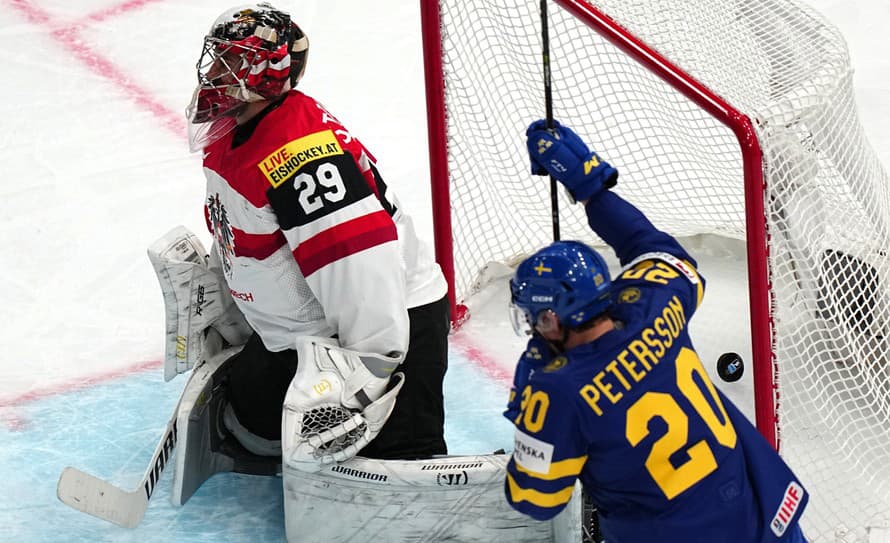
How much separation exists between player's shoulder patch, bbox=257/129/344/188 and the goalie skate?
0.60 metres

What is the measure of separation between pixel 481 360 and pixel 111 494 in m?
1.09

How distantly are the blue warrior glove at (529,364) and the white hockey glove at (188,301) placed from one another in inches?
42.6

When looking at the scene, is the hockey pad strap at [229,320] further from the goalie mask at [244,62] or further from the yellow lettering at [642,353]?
the yellow lettering at [642,353]

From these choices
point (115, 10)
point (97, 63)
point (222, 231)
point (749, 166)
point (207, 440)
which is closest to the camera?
point (749, 166)

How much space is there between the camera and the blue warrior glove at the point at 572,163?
7.43ft

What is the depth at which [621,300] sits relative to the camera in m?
2.04

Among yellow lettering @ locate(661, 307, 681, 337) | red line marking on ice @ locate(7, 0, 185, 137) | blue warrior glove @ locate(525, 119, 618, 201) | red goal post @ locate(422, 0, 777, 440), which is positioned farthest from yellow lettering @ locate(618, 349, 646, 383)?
red line marking on ice @ locate(7, 0, 185, 137)

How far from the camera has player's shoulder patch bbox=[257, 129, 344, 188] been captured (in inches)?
97.6

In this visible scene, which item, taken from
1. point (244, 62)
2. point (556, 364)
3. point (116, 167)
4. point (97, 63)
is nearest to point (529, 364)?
point (556, 364)

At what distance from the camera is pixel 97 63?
511 centimetres

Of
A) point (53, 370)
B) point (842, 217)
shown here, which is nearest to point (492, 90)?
point (842, 217)

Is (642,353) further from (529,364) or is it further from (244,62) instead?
(244,62)

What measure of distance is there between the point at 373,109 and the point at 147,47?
1.11 m

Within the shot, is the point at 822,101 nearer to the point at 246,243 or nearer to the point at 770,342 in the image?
the point at 770,342
